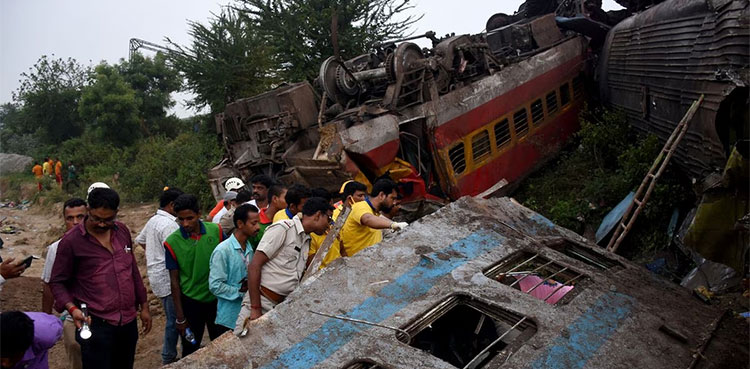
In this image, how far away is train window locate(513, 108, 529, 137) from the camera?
9352 mm

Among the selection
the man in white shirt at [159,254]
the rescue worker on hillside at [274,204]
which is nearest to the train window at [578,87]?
the rescue worker on hillside at [274,204]

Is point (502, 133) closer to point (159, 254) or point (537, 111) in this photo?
point (537, 111)

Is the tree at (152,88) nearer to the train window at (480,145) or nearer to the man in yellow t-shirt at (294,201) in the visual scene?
the train window at (480,145)

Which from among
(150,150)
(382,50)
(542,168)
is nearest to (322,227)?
(382,50)

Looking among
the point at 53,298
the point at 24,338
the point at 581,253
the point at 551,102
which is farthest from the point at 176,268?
the point at 551,102

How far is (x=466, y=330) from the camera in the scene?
3371 mm

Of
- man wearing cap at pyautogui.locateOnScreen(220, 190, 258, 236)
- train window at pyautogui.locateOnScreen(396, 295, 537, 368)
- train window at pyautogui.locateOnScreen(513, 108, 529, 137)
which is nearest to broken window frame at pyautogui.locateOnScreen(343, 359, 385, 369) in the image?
train window at pyautogui.locateOnScreen(396, 295, 537, 368)

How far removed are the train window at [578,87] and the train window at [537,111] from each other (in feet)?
4.12

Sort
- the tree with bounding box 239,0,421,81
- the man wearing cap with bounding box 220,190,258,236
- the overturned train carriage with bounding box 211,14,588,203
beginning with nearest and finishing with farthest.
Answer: the man wearing cap with bounding box 220,190,258,236, the overturned train carriage with bounding box 211,14,588,203, the tree with bounding box 239,0,421,81

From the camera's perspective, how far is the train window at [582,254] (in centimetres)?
405

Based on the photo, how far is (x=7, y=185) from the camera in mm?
23344

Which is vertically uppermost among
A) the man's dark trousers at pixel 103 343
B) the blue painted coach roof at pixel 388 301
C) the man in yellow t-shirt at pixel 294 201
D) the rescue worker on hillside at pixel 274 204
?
the man in yellow t-shirt at pixel 294 201

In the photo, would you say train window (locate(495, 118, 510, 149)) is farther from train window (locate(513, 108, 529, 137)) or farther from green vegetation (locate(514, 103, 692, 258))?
green vegetation (locate(514, 103, 692, 258))

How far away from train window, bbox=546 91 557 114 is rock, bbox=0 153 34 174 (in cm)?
2669
